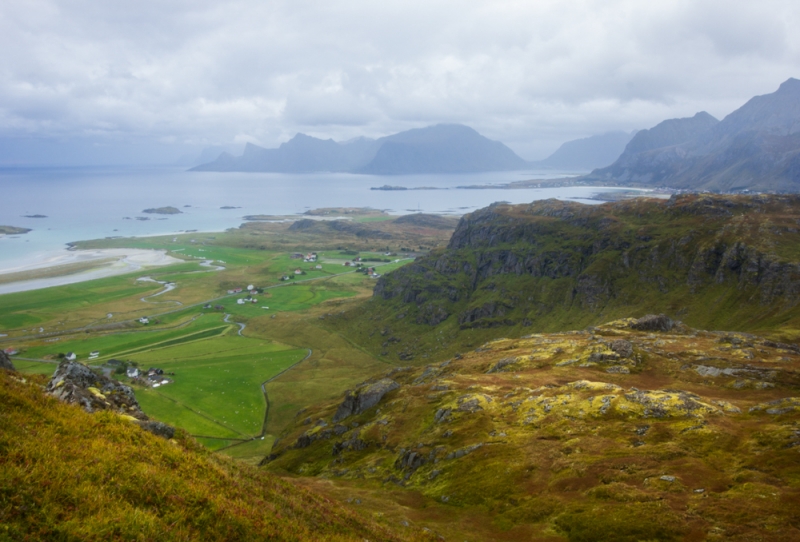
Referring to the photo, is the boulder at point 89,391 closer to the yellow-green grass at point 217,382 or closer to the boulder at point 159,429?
the boulder at point 159,429

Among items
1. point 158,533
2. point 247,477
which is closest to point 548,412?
point 247,477

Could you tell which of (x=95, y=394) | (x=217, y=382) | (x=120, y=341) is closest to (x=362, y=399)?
(x=217, y=382)

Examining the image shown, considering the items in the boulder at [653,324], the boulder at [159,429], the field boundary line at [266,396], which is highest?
the boulder at [159,429]

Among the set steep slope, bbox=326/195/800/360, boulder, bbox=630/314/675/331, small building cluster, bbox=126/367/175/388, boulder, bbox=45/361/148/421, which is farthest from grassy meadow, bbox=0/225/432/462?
boulder, bbox=630/314/675/331

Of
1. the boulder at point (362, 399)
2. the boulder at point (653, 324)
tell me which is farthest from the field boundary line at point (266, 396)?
the boulder at point (653, 324)

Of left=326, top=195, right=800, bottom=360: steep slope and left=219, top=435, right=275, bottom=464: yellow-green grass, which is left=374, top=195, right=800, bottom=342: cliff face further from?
left=219, top=435, right=275, bottom=464: yellow-green grass

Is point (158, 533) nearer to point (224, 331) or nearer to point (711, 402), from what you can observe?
point (711, 402)

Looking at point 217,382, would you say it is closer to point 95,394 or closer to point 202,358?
point 202,358
